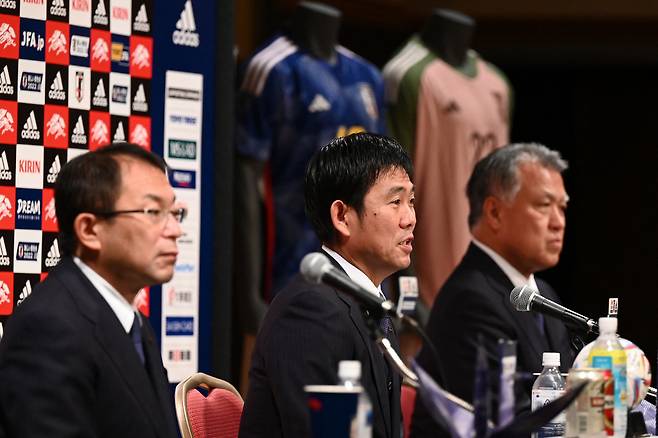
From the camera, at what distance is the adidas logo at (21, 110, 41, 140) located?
3.49m

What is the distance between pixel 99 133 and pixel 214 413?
121 centimetres

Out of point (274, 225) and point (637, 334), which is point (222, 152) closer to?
point (274, 225)

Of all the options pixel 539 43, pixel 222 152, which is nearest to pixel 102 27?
pixel 222 152

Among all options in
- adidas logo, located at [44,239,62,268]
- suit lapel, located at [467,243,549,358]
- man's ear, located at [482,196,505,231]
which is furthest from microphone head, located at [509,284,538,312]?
adidas logo, located at [44,239,62,268]

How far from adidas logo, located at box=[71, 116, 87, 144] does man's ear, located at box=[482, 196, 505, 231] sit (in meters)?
1.20

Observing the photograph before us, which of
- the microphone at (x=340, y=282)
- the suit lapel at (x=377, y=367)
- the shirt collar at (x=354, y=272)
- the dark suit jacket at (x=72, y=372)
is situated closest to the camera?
the microphone at (x=340, y=282)

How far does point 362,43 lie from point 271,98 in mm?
1616

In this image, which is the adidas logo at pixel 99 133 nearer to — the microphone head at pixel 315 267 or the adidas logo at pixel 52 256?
the adidas logo at pixel 52 256

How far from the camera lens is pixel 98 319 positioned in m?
2.32

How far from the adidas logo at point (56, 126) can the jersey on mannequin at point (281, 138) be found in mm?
876

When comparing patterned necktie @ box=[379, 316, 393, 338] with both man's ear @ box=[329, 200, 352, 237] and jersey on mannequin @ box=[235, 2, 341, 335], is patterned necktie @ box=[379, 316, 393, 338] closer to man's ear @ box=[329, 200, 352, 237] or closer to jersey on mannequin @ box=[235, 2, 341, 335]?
man's ear @ box=[329, 200, 352, 237]


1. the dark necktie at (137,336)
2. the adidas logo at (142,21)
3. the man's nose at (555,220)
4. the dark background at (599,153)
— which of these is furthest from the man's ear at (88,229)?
the dark background at (599,153)

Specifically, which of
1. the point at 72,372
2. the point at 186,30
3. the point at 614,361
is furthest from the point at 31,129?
the point at 614,361

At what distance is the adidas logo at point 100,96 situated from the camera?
3.70m
